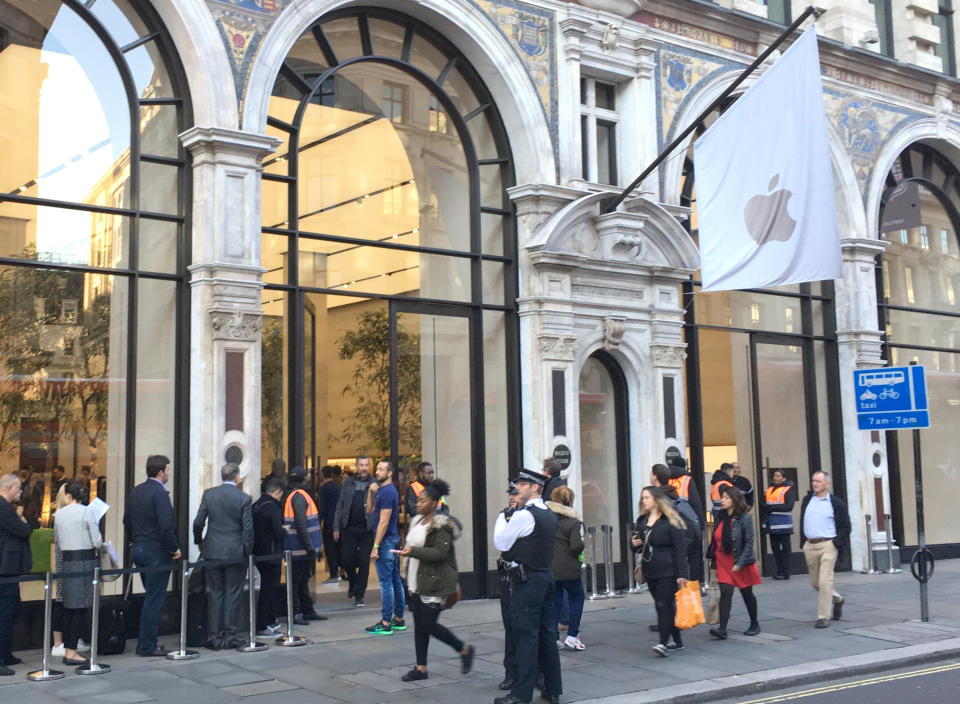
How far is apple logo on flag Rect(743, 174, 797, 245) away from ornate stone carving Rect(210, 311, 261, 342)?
21.7 feet

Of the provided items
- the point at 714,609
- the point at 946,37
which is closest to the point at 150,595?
the point at 714,609

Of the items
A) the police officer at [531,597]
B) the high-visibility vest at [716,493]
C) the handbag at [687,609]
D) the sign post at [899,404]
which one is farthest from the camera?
the high-visibility vest at [716,493]

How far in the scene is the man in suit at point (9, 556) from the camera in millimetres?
10180

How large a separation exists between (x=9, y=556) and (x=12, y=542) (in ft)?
0.43

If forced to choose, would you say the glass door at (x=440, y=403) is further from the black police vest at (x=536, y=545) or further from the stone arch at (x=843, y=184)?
the stone arch at (x=843, y=184)

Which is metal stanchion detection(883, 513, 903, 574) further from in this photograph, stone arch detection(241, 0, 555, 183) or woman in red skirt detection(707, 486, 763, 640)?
stone arch detection(241, 0, 555, 183)

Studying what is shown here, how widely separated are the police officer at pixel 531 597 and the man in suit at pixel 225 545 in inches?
135

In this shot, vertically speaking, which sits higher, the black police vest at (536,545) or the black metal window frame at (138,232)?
the black metal window frame at (138,232)

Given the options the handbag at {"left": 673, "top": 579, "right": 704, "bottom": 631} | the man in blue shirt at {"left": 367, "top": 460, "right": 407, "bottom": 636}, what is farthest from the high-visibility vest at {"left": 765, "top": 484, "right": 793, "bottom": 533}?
the man in blue shirt at {"left": 367, "top": 460, "right": 407, "bottom": 636}

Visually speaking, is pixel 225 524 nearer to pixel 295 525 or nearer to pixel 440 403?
pixel 295 525

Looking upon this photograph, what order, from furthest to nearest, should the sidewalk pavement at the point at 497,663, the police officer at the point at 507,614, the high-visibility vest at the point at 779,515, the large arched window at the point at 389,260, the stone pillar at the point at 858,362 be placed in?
the stone pillar at the point at 858,362
the high-visibility vest at the point at 779,515
the large arched window at the point at 389,260
the sidewalk pavement at the point at 497,663
the police officer at the point at 507,614

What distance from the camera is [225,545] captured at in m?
11.3

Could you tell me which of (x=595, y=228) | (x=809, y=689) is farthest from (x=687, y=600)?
(x=595, y=228)

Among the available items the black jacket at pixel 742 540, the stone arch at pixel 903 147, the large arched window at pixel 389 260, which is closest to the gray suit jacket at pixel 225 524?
the large arched window at pixel 389 260
